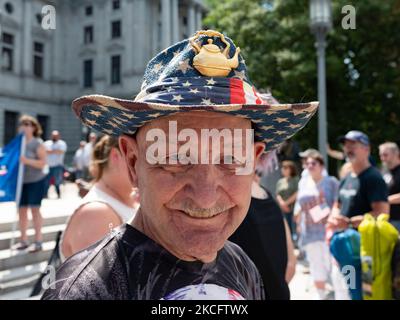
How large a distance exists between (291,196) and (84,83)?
25395 mm

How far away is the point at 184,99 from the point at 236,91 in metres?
0.16

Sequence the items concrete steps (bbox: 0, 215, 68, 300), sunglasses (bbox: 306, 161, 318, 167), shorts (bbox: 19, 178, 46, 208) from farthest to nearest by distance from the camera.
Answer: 1. shorts (bbox: 19, 178, 46, 208)
2. sunglasses (bbox: 306, 161, 318, 167)
3. concrete steps (bbox: 0, 215, 68, 300)

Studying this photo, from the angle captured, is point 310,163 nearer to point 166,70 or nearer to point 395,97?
point 166,70

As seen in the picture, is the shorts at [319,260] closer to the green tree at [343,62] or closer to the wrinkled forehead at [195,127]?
the wrinkled forehead at [195,127]

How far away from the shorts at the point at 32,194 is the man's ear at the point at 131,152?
515 cm

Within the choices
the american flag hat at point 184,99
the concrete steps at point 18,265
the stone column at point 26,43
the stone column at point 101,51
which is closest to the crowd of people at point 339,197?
the american flag hat at point 184,99

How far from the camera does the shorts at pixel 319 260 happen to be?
16.4 feet

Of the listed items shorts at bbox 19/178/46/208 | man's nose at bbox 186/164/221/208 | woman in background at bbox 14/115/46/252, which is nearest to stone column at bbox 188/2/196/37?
woman in background at bbox 14/115/46/252

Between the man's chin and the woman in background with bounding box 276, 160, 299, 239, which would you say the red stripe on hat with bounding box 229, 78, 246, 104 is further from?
the woman in background with bounding box 276, 160, 299, 239

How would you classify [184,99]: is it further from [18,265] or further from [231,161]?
[18,265]

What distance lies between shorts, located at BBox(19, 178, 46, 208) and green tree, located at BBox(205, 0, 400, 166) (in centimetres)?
1081

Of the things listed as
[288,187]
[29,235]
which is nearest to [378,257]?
[288,187]

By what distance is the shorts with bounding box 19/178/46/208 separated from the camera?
589 centimetres
